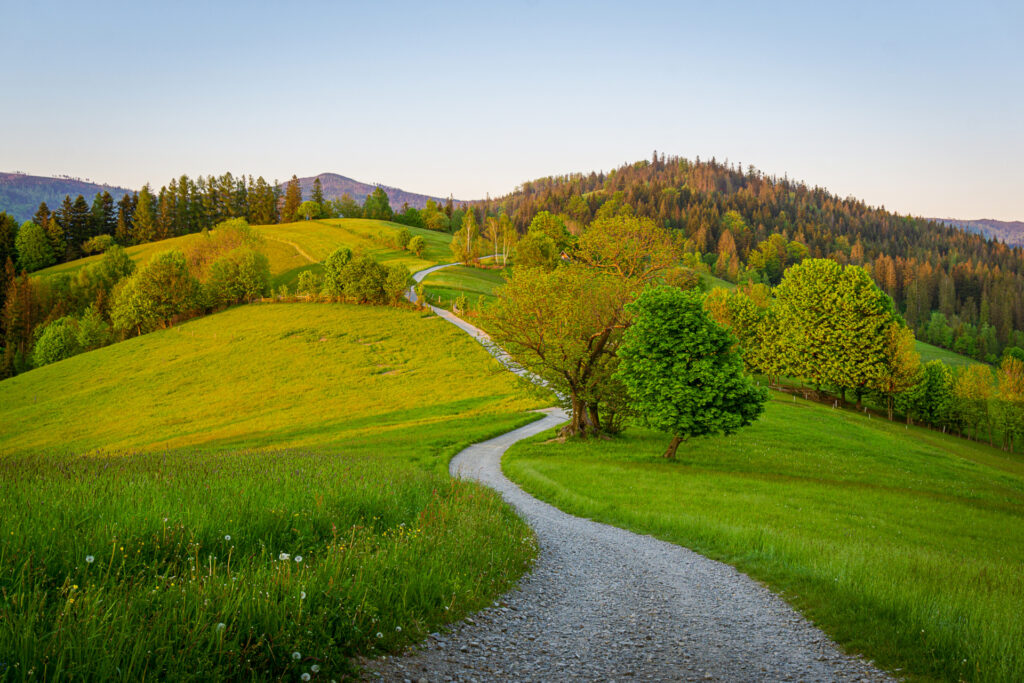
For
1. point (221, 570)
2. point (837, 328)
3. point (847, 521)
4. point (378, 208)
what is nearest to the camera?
point (221, 570)

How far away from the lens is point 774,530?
1456 cm

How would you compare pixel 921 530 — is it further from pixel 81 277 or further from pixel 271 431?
pixel 81 277

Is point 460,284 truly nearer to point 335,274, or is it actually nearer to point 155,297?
point 335,274

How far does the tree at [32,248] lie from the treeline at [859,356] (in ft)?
458

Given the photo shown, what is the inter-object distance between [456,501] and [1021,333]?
18781cm

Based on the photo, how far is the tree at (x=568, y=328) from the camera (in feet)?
111

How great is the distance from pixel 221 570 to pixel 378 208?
617 ft

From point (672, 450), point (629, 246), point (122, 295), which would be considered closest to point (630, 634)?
point (672, 450)

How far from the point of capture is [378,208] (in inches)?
7224

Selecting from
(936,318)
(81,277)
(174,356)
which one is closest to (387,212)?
(81,277)

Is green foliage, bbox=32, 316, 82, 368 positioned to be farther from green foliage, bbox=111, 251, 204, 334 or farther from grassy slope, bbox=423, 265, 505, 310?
grassy slope, bbox=423, 265, 505, 310

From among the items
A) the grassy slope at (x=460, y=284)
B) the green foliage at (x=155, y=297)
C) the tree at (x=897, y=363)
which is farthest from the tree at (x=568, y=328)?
the green foliage at (x=155, y=297)

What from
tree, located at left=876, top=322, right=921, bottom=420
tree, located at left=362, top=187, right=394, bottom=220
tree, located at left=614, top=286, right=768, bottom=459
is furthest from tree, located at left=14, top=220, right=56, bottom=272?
tree, located at left=876, top=322, right=921, bottom=420

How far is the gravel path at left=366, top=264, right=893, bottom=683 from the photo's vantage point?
636cm
